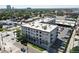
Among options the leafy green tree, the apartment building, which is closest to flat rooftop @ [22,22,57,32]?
the apartment building

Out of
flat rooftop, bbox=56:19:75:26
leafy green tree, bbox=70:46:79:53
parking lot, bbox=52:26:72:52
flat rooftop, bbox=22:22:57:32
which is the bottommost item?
leafy green tree, bbox=70:46:79:53

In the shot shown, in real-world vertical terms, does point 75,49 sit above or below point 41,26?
below

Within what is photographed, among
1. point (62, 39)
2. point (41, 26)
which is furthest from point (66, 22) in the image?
point (41, 26)

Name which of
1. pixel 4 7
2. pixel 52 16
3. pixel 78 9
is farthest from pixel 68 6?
pixel 4 7

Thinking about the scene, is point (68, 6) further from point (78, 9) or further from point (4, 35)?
point (4, 35)

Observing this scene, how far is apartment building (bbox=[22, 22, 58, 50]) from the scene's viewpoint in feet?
6.57

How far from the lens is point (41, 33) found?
2031mm

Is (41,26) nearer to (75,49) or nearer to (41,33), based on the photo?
(41,33)

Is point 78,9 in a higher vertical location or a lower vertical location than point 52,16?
higher

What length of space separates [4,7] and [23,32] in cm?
76

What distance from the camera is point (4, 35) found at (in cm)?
209

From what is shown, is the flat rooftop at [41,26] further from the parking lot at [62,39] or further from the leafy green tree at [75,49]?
the leafy green tree at [75,49]

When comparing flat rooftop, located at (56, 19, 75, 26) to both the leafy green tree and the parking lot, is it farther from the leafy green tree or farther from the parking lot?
the leafy green tree
